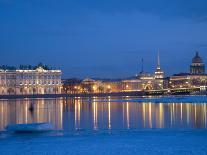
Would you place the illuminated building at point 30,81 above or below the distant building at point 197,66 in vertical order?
below

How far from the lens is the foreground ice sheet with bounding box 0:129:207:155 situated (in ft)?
43.8

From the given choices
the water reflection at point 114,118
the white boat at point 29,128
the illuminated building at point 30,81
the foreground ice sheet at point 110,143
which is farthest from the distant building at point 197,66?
the foreground ice sheet at point 110,143

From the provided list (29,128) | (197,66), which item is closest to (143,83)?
(197,66)

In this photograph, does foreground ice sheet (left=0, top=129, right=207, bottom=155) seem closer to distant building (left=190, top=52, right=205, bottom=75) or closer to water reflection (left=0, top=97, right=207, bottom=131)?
water reflection (left=0, top=97, right=207, bottom=131)

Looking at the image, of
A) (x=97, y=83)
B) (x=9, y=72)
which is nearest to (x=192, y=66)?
(x=97, y=83)

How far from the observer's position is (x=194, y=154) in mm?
12461

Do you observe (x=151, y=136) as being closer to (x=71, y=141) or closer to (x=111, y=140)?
(x=111, y=140)

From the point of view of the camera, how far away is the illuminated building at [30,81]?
102 meters

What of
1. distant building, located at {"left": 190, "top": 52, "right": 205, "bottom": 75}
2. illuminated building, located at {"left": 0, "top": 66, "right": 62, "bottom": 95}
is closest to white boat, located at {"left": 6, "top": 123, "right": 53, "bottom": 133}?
illuminated building, located at {"left": 0, "top": 66, "right": 62, "bottom": 95}

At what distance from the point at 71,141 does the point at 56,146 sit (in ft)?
3.96

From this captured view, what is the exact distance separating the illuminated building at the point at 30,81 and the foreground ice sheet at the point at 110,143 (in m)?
85.6

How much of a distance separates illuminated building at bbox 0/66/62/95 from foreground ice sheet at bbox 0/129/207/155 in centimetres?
Result: 8558

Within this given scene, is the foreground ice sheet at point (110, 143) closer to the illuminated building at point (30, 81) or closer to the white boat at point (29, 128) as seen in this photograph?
the white boat at point (29, 128)

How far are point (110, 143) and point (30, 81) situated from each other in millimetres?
91072
